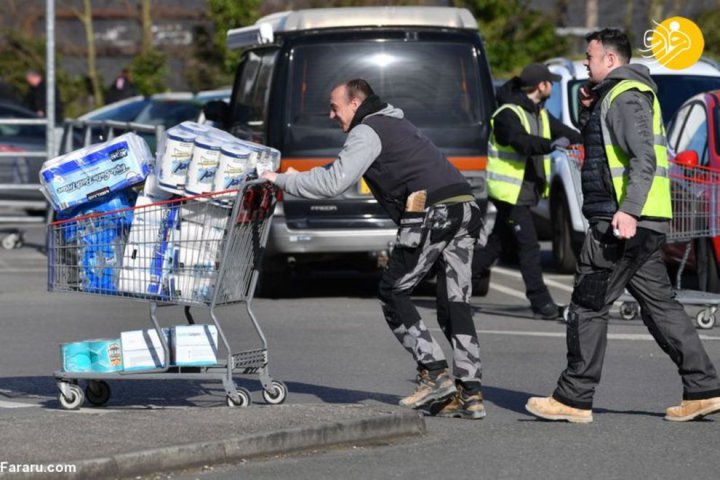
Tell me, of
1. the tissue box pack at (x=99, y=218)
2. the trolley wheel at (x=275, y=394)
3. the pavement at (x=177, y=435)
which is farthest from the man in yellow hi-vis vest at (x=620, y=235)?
the tissue box pack at (x=99, y=218)

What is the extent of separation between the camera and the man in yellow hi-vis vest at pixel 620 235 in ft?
24.1

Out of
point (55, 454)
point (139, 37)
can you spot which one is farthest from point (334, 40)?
point (139, 37)

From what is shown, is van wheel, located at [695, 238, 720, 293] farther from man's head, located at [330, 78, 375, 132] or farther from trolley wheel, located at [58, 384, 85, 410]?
trolley wheel, located at [58, 384, 85, 410]

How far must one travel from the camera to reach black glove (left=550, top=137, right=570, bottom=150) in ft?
38.3

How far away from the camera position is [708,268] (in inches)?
474

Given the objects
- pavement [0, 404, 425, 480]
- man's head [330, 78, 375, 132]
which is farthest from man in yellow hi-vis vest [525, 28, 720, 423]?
Answer: man's head [330, 78, 375, 132]

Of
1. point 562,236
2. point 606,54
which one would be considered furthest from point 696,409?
point 562,236

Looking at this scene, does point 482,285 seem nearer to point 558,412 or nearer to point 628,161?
point 558,412

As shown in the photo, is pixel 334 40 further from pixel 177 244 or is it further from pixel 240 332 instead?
pixel 177 244

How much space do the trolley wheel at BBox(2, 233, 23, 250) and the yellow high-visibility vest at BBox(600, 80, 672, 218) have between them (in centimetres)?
1188

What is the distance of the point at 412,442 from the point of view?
728 cm

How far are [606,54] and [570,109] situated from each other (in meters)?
7.62

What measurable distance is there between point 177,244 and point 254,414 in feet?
3.30

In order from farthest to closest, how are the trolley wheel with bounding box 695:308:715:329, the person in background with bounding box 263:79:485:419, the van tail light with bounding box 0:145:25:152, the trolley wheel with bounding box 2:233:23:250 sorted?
the van tail light with bounding box 0:145:25:152 < the trolley wheel with bounding box 2:233:23:250 < the trolley wheel with bounding box 695:308:715:329 < the person in background with bounding box 263:79:485:419
